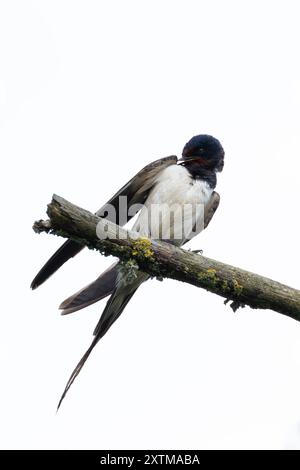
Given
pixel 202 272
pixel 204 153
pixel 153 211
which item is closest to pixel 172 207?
pixel 153 211

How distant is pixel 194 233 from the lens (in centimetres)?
695

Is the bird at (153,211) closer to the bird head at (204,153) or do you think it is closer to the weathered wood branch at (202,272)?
the bird head at (204,153)

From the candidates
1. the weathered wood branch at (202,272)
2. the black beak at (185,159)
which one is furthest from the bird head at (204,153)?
the weathered wood branch at (202,272)

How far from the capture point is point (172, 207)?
6324mm

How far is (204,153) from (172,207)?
80 centimetres

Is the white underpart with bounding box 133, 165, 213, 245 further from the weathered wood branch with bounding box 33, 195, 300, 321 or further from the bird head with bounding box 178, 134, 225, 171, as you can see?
the weathered wood branch with bounding box 33, 195, 300, 321

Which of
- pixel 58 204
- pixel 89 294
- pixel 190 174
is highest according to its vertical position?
pixel 190 174

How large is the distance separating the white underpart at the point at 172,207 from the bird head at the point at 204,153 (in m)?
0.30

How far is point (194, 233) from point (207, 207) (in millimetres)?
314

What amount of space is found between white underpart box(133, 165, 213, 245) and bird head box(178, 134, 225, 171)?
0.30 m

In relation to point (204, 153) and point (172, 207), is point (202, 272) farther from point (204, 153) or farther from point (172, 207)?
point (204, 153)

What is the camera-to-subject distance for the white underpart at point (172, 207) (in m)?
6.32

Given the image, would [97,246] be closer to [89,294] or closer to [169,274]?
[169,274]
